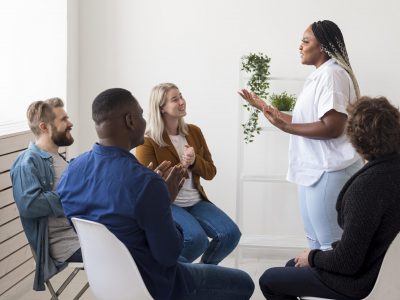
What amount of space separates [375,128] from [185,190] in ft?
4.90

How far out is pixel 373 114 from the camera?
241 cm

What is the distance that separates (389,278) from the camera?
7.45ft

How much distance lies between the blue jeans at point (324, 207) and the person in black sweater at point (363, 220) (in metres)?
0.51

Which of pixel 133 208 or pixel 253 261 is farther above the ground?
pixel 133 208

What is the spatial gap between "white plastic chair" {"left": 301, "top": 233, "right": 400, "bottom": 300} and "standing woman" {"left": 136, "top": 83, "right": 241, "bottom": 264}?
1289 millimetres

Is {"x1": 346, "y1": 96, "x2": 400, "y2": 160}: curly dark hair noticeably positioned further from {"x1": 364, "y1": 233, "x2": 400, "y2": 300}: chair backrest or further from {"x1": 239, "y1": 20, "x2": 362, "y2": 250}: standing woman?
{"x1": 239, "y1": 20, "x2": 362, "y2": 250}: standing woman

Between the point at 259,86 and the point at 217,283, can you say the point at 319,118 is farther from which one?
the point at 259,86

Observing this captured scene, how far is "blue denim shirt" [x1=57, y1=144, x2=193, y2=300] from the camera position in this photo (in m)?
2.26

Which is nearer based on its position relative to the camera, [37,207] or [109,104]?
[109,104]

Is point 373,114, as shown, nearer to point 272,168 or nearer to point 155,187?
point 155,187

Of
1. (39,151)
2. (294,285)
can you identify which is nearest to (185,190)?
(39,151)

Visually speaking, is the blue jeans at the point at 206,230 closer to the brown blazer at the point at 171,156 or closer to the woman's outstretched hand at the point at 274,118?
the brown blazer at the point at 171,156

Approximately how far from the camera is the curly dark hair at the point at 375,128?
94.3 inches

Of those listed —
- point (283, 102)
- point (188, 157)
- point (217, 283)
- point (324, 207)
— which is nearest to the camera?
point (217, 283)
